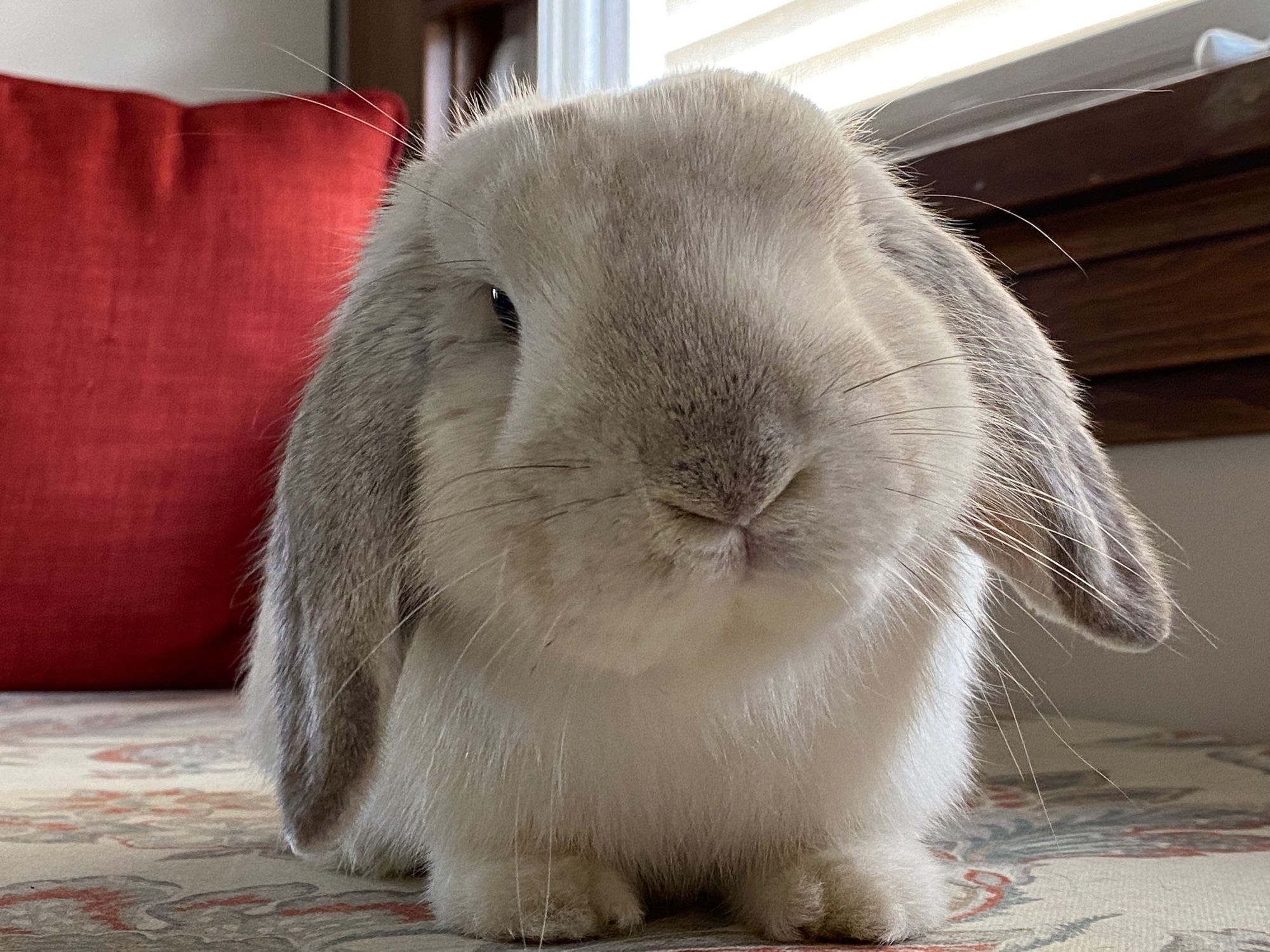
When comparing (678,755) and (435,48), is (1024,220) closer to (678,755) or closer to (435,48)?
(678,755)

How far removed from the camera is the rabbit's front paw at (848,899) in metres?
0.78

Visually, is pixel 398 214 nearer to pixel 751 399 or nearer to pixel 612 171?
pixel 612 171

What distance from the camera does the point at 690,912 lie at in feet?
2.96

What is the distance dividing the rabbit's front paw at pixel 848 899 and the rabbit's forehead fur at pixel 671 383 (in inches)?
7.6

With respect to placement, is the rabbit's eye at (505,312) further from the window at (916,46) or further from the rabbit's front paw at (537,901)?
A: the window at (916,46)

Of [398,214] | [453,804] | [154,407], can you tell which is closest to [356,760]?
[453,804]

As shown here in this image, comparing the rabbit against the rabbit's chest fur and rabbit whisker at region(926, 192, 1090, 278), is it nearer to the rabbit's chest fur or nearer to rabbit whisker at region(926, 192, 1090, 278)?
the rabbit's chest fur

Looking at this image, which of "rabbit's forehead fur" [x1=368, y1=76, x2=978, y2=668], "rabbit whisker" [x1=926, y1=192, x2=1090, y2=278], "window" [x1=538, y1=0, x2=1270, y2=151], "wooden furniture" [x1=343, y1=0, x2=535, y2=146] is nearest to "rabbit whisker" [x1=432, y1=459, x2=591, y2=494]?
"rabbit's forehead fur" [x1=368, y1=76, x2=978, y2=668]

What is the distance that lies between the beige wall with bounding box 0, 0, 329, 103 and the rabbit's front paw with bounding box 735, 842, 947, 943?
275 centimetres

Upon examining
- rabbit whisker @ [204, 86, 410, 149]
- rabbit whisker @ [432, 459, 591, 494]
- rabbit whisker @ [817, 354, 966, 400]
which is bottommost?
rabbit whisker @ [432, 459, 591, 494]

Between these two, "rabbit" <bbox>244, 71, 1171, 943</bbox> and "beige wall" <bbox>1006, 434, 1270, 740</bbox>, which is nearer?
"rabbit" <bbox>244, 71, 1171, 943</bbox>

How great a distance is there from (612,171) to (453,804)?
1.51ft

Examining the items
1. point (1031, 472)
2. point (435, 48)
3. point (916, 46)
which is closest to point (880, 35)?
point (916, 46)

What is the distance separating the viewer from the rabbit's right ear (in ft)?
2.66
